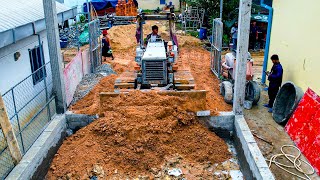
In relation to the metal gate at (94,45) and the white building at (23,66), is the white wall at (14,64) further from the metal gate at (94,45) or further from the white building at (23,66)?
the metal gate at (94,45)

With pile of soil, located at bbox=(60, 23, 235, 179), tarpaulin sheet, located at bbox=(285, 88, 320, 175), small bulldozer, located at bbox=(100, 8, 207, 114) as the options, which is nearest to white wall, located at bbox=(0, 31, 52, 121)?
pile of soil, located at bbox=(60, 23, 235, 179)

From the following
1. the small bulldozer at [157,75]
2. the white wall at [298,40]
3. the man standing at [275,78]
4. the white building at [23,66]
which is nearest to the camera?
the white building at [23,66]

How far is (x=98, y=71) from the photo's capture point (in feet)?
46.2

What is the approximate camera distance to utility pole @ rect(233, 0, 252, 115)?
292 inches

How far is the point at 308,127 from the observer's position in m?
7.55

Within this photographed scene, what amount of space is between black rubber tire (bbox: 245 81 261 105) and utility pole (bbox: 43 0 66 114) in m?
5.74

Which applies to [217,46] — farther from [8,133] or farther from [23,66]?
[8,133]

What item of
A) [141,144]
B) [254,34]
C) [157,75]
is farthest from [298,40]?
[254,34]

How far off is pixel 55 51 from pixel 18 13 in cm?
285

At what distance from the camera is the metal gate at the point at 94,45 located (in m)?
13.6

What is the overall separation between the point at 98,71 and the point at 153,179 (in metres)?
8.26

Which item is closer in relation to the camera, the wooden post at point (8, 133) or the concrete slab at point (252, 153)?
the wooden post at point (8, 133)

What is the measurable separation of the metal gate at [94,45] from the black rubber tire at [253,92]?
271 inches

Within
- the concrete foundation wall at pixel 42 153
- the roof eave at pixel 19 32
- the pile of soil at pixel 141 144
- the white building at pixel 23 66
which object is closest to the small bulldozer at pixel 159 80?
the pile of soil at pixel 141 144
